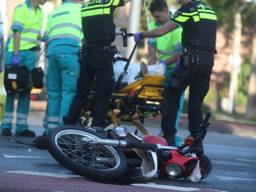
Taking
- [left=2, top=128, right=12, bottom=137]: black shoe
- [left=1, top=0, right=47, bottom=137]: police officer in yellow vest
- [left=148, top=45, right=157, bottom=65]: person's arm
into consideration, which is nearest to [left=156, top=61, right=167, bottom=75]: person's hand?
[left=148, top=45, right=157, bottom=65]: person's arm

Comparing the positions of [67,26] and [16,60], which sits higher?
[67,26]

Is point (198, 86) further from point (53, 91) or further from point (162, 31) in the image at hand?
point (53, 91)

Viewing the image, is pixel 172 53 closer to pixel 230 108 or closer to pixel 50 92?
pixel 50 92

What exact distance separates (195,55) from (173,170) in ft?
3.88

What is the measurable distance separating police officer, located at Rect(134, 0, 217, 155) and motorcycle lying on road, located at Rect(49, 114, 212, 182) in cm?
56

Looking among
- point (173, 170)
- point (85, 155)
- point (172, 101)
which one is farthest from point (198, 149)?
point (85, 155)

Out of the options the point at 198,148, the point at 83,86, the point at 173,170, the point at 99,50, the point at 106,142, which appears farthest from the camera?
the point at 83,86

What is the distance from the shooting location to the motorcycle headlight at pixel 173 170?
7908 mm

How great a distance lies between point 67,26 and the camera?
1072 cm

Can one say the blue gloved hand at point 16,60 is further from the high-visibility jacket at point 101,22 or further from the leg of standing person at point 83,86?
the high-visibility jacket at point 101,22

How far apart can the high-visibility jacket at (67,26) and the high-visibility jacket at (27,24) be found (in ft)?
2.57

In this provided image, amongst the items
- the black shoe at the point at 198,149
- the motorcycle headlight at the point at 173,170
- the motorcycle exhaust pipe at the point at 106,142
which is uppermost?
the motorcycle exhaust pipe at the point at 106,142

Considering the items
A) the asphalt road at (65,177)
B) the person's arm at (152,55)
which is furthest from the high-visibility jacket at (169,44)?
the asphalt road at (65,177)

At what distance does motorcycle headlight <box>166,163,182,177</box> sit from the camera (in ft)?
25.9
